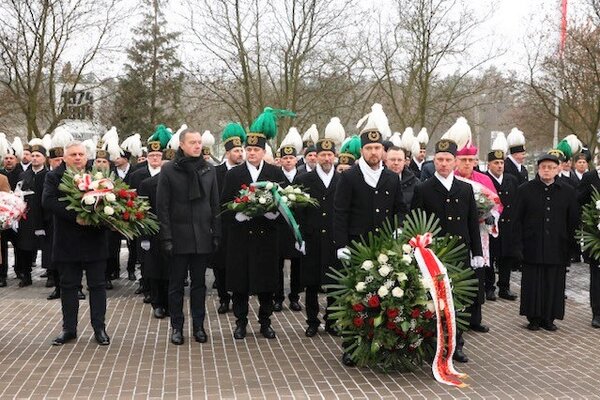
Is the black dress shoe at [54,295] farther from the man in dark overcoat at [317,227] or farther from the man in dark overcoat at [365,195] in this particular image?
the man in dark overcoat at [365,195]

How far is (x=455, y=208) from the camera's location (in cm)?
717

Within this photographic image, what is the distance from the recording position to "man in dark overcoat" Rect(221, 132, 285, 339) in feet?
25.4

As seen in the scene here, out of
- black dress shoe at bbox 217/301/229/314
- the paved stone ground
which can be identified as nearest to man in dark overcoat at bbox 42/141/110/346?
the paved stone ground

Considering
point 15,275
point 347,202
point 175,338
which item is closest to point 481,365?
point 347,202

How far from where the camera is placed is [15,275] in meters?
12.5

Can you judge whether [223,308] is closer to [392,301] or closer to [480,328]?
[480,328]

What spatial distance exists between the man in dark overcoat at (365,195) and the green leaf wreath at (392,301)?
19.6 inches

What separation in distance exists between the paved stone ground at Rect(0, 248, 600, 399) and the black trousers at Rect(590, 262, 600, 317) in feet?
0.73

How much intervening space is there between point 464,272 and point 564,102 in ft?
69.0

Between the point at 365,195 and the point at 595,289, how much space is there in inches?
145

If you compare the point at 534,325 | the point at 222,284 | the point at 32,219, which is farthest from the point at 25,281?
the point at 534,325

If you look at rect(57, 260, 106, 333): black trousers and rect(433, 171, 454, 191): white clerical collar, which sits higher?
rect(433, 171, 454, 191): white clerical collar

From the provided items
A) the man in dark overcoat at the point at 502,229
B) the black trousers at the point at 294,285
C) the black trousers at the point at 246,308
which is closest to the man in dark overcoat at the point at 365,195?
the black trousers at the point at 246,308

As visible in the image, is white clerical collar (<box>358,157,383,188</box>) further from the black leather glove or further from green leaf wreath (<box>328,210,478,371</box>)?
the black leather glove
